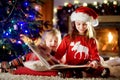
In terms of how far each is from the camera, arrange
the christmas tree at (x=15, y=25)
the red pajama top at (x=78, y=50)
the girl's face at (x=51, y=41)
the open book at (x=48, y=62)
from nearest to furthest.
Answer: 1. the open book at (x=48, y=62)
2. the red pajama top at (x=78, y=50)
3. the girl's face at (x=51, y=41)
4. the christmas tree at (x=15, y=25)

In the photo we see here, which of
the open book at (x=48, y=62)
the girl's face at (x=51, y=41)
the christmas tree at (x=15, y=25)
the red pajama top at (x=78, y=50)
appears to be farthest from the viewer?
the christmas tree at (x=15, y=25)

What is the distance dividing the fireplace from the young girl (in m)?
2.25

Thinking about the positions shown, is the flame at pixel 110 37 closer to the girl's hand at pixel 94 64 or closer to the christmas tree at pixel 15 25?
the christmas tree at pixel 15 25

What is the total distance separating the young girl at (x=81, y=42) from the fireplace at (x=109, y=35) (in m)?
2.25

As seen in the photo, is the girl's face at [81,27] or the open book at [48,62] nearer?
the open book at [48,62]

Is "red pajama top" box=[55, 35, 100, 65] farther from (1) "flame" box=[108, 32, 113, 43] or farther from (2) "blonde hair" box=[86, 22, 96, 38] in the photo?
(1) "flame" box=[108, 32, 113, 43]

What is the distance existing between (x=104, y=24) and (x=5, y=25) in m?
2.04

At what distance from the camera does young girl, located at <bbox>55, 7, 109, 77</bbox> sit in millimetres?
Result: 1467

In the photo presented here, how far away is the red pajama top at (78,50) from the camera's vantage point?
146cm

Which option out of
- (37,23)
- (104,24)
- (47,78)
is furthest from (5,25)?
(104,24)

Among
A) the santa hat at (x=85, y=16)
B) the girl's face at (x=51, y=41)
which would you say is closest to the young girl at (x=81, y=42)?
the santa hat at (x=85, y=16)

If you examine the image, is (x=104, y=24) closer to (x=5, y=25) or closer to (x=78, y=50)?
(x=5, y=25)

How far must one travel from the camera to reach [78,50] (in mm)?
1470

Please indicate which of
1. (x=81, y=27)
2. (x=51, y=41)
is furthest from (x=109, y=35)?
(x=81, y=27)
